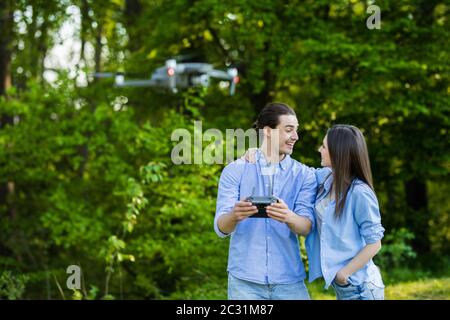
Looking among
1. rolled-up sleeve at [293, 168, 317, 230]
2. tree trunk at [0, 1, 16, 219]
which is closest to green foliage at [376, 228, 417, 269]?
rolled-up sleeve at [293, 168, 317, 230]

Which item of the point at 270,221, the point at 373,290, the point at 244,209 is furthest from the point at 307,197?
the point at 373,290

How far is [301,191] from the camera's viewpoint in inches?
142

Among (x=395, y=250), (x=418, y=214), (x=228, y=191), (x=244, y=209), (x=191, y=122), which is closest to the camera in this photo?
(x=244, y=209)

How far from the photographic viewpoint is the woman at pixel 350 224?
3409mm

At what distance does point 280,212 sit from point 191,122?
6363 millimetres

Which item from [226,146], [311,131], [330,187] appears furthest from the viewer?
[311,131]

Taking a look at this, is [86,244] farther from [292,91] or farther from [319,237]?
[319,237]

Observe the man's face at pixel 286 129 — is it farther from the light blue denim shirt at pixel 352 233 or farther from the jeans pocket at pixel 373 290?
the jeans pocket at pixel 373 290

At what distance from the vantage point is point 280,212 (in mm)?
3348

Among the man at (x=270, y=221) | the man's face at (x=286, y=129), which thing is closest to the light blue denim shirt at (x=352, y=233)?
the man at (x=270, y=221)

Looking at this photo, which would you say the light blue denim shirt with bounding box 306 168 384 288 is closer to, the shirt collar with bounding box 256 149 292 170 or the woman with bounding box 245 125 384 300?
the woman with bounding box 245 125 384 300

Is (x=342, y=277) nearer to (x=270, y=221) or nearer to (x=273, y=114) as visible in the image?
(x=270, y=221)
